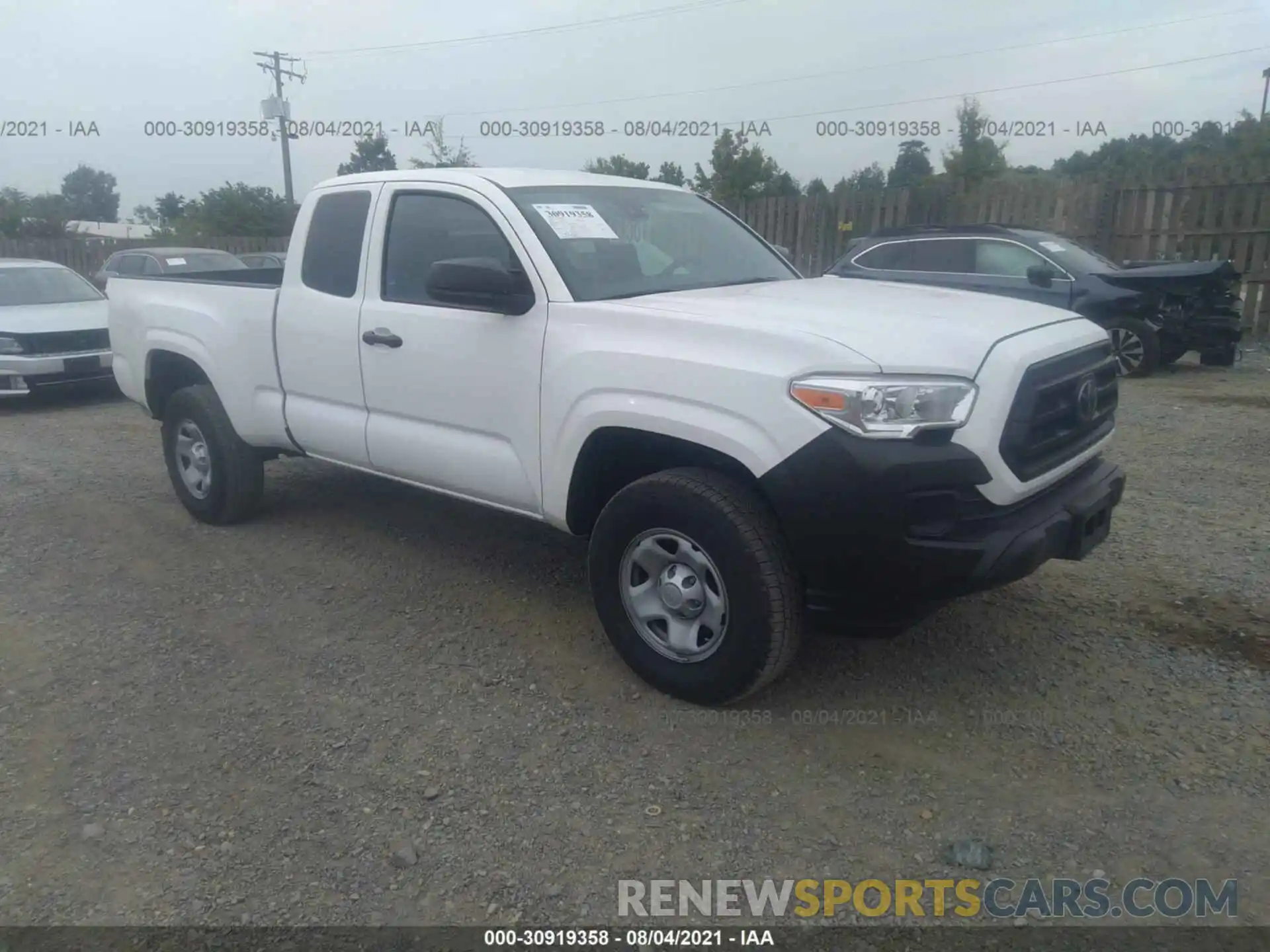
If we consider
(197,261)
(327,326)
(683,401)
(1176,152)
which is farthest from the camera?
(1176,152)

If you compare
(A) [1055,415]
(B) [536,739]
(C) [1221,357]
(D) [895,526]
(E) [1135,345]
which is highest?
(A) [1055,415]

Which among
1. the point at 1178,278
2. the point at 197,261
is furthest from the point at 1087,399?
the point at 197,261

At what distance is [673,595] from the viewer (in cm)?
354

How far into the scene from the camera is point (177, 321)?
564 cm

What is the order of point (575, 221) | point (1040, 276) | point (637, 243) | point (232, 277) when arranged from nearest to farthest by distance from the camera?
point (575, 221)
point (637, 243)
point (232, 277)
point (1040, 276)

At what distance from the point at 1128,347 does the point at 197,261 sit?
12533 mm

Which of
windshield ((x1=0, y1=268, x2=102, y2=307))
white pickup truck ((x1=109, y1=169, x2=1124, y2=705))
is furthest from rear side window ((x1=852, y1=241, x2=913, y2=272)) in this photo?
windshield ((x1=0, y1=268, x2=102, y2=307))

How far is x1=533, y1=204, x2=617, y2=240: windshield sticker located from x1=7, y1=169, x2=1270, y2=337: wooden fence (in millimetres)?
9597

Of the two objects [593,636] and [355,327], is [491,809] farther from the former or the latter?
[355,327]

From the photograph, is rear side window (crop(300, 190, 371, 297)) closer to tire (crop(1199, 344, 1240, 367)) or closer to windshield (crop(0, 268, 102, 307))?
windshield (crop(0, 268, 102, 307))

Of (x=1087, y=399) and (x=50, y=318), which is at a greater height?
(x=1087, y=399)

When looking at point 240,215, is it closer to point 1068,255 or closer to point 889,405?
point 1068,255

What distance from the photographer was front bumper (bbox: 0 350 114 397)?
31.6 feet

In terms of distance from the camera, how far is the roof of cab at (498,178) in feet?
14.4
